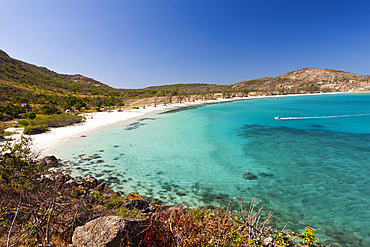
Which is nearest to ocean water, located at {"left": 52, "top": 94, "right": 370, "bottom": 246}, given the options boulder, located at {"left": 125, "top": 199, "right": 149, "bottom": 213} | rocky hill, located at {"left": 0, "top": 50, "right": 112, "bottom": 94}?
boulder, located at {"left": 125, "top": 199, "right": 149, "bottom": 213}

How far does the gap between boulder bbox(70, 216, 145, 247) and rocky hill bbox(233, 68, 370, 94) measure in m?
132

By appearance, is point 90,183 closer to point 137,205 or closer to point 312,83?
point 137,205

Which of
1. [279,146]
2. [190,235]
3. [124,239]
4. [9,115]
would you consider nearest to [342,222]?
[190,235]

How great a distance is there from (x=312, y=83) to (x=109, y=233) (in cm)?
19459

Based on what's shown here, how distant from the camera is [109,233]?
2643 millimetres

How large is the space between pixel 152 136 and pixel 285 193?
1627 cm

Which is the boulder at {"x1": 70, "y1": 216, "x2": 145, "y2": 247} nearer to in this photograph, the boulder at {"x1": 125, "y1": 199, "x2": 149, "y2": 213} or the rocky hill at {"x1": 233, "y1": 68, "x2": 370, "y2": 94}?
the boulder at {"x1": 125, "y1": 199, "x2": 149, "y2": 213}

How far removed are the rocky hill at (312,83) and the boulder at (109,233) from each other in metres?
132

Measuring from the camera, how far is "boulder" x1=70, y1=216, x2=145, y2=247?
8.44 ft

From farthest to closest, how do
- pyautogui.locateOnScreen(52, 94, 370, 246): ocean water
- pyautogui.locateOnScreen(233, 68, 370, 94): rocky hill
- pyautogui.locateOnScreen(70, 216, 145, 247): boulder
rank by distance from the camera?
pyautogui.locateOnScreen(233, 68, 370, 94): rocky hill, pyautogui.locateOnScreen(52, 94, 370, 246): ocean water, pyautogui.locateOnScreen(70, 216, 145, 247): boulder

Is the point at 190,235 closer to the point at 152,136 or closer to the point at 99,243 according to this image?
the point at 99,243

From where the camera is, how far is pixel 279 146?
16500 millimetres

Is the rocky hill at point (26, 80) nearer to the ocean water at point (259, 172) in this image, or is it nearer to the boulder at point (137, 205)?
the ocean water at point (259, 172)

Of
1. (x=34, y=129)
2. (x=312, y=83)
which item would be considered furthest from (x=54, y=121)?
(x=312, y=83)
